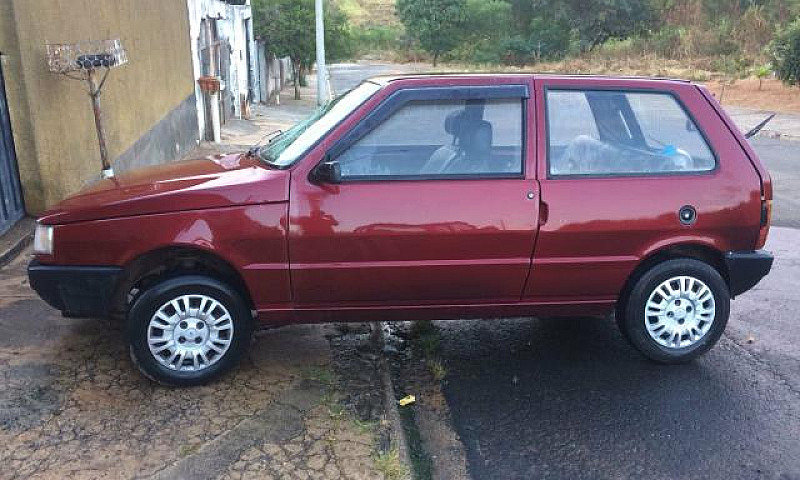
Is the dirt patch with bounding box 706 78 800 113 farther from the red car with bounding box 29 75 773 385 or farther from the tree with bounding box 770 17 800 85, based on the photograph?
the red car with bounding box 29 75 773 385

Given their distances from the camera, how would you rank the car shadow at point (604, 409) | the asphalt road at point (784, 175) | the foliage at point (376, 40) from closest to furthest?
1. the car shadow at point (604, 409)
2. the asphalt road at point (784, 175)
3. the foliage at point (376, 40)

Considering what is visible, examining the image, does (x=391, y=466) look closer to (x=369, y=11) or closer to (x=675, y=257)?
(x=675, y=257)

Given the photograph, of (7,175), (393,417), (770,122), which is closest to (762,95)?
(770,122)

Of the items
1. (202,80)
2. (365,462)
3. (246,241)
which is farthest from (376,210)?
(202,80)

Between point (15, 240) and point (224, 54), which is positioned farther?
point (224, 54)

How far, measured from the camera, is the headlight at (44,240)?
13.5ft

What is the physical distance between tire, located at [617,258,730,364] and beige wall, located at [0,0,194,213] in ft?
17.7

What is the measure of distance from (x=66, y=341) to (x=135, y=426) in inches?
50.2

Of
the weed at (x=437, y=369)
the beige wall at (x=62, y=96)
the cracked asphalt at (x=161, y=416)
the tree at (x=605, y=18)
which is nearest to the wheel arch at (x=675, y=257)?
the weed at (x=437, y=369)

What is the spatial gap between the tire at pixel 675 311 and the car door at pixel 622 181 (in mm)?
153

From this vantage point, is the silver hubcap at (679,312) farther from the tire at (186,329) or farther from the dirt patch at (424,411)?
the tire at (186,329)

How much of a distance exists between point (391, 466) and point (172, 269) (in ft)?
5.94

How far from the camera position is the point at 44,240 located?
4.15 meters

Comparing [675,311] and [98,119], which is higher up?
[98,119]
